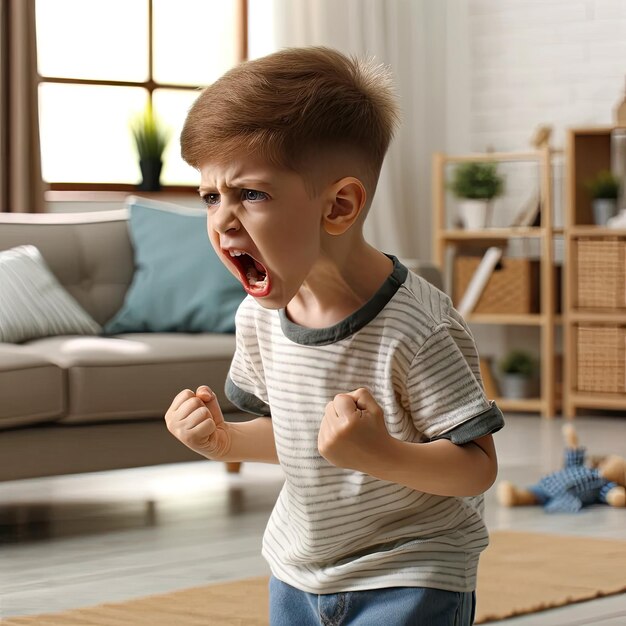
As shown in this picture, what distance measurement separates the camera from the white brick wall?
210 inches

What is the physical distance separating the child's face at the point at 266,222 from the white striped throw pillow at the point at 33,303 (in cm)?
219

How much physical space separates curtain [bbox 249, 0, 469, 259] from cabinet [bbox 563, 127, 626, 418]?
2.94 feet

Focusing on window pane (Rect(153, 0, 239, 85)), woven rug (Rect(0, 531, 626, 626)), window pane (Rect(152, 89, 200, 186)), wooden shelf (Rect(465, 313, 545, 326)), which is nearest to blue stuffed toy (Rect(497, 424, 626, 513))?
woven rug (Rect(0, 531, 626, 626))

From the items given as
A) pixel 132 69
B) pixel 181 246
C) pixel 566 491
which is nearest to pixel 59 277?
pixel 181 246

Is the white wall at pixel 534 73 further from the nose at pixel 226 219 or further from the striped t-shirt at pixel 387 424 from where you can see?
the nose at pixel 226 219

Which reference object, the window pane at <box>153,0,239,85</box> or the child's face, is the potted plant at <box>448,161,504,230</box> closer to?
the window pane at <box>153,0,239,85</box>

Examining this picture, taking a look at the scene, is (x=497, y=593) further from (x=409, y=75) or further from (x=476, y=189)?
(x=409, y=75)

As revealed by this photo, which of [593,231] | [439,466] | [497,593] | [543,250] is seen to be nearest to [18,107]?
[543,250]

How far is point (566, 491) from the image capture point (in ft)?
10.2

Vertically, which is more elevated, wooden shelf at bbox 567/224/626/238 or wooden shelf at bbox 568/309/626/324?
wooden shelf at bbox 567/224/626/238

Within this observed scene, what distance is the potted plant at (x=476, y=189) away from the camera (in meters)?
5.25

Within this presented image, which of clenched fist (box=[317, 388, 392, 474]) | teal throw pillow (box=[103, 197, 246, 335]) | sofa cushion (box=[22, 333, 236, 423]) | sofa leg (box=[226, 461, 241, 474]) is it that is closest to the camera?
clenched fist (box=[317, 388, 392, 474])

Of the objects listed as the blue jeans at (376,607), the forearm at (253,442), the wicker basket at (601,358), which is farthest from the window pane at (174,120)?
the blue jeans at (376,607)

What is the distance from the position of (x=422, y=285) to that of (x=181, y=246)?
8.04 feet
